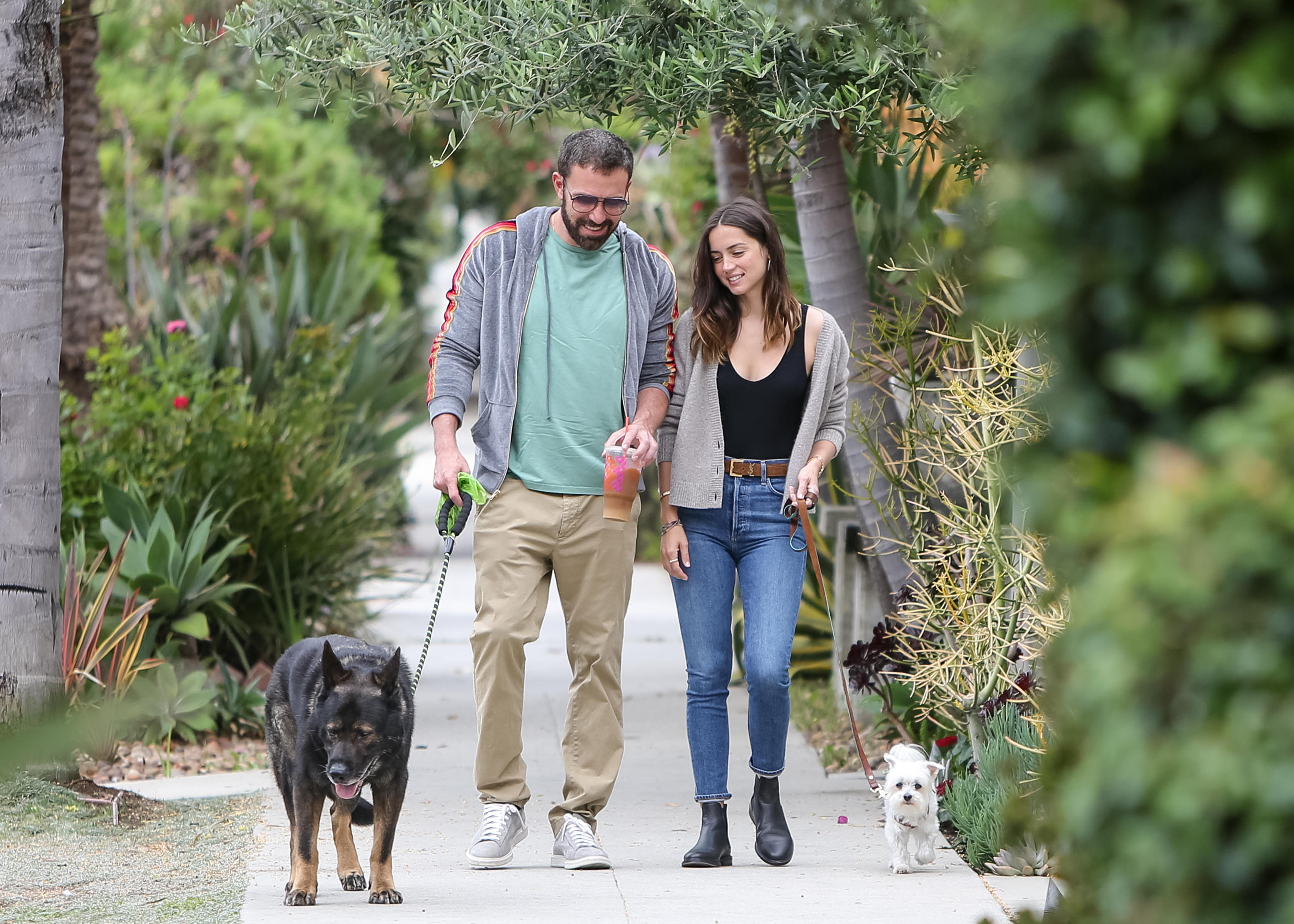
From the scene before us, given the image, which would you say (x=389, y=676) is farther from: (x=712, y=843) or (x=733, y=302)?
(x=733, y=302)

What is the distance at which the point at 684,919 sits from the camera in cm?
408

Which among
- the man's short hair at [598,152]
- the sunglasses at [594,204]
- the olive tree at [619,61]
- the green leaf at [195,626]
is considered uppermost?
the olive tree at [619,61]

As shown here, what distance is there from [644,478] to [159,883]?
1204 centimetres

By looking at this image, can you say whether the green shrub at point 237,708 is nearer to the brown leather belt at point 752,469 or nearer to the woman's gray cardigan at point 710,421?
the woman's gray cardigan at point 710,421

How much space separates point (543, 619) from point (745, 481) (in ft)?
2.53

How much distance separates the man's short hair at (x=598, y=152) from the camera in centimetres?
454

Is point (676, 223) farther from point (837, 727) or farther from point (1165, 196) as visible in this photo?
point (1165, 196)

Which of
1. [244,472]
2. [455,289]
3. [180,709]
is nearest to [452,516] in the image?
[455,289]

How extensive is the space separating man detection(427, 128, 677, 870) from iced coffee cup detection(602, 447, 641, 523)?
0.04 m

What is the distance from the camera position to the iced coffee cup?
4.71 meters

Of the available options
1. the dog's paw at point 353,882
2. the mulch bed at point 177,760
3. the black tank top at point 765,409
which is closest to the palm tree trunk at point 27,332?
the mulch bed at point 177,760

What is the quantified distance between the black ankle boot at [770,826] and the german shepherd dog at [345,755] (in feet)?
3.61

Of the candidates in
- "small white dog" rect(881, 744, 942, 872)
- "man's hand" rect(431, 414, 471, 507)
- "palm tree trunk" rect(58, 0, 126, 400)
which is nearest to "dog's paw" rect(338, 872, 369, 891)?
"man's hand" rect(431, 414, 471, 507)

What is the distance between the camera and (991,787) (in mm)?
4852
